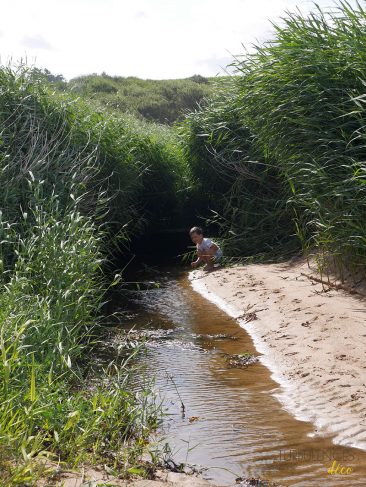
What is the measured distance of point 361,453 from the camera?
5.43m

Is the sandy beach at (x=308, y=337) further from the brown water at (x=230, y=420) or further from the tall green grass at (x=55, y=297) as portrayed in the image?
the tall green grass at (x=55, y=297)

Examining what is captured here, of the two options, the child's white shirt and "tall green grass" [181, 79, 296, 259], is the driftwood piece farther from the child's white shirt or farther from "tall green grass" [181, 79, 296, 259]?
the child's white shirt

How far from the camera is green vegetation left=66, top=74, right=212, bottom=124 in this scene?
1397 inches

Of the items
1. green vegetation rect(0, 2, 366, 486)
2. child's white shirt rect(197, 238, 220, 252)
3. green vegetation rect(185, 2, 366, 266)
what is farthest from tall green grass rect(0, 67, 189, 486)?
green vegetation rect(185, 2, 366, 266)

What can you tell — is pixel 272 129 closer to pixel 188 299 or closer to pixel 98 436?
pixel 188 299

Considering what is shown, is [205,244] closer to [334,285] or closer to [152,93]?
[334,285]

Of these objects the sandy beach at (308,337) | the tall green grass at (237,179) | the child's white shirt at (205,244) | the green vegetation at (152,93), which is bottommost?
the sandy beach at (308,337)

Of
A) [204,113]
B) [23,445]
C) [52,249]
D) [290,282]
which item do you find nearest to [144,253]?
[204,113]

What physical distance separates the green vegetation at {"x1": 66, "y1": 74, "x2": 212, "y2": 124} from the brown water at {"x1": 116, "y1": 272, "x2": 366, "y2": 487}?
25.1m

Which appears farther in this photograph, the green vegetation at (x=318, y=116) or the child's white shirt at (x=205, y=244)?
the child's white shirt at (x=205, y=244)

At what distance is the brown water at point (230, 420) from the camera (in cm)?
518

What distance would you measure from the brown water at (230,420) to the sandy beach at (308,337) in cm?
17

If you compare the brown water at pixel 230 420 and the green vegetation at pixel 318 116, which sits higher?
the green vegetation at pixel 318 116

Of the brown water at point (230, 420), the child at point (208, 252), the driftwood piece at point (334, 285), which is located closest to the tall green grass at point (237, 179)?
the child at point (208, 252)
